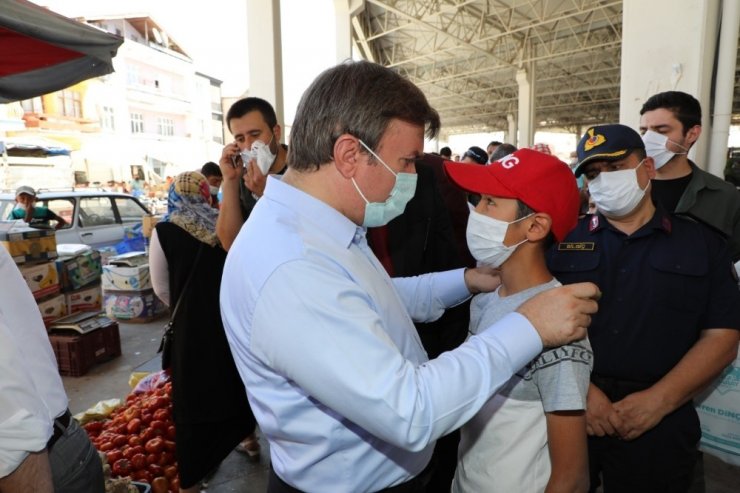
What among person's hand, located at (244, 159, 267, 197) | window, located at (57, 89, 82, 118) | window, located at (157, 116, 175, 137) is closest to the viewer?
person's hand, located at (244, 159, 267, 197)

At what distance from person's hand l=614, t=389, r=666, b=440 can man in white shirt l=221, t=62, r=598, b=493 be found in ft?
2.52

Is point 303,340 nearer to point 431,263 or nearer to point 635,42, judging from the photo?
point 431,263

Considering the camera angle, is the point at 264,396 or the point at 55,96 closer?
the point at 264,396

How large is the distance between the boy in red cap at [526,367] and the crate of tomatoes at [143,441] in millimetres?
2021

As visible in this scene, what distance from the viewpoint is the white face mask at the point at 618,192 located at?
1.72 meters

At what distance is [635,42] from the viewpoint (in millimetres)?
4977

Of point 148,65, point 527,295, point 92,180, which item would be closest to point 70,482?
point 527,295

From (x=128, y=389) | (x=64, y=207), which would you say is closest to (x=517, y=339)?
(x=128, y=389)

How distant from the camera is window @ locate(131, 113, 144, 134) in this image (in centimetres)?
2596

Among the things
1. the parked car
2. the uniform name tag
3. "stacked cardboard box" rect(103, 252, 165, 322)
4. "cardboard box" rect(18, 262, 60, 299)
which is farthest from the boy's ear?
the parked car

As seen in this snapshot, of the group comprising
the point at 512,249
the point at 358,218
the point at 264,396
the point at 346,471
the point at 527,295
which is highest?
the point at 358,218

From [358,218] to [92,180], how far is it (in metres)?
25.5

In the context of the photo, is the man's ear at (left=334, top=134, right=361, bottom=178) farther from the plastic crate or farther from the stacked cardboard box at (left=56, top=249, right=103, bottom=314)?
the stacked cardboard box at (left=56, top=249, right=103, bottom=314)

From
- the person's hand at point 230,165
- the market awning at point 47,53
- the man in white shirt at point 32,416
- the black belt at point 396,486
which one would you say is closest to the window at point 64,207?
the market awning at point 47,53
